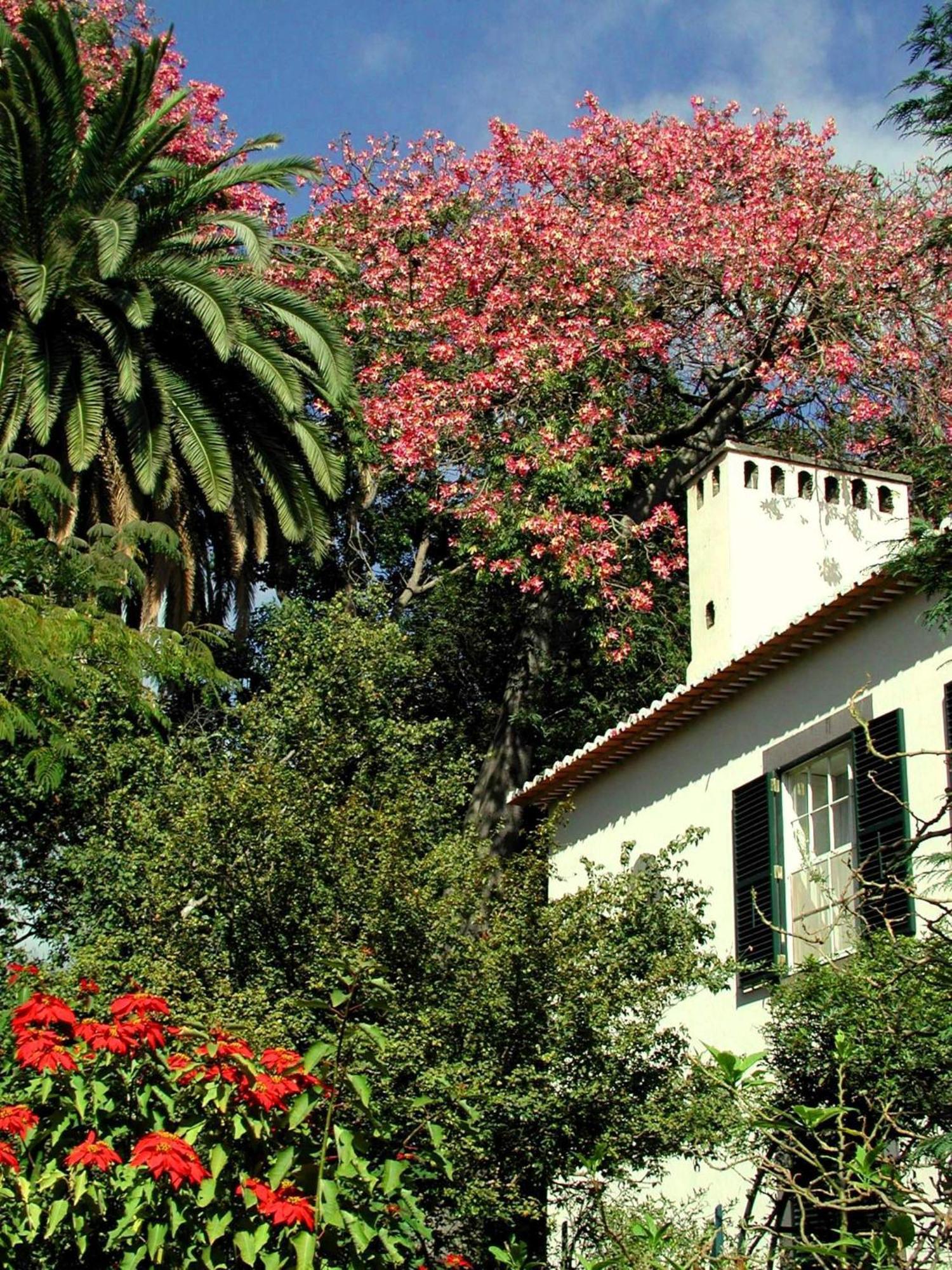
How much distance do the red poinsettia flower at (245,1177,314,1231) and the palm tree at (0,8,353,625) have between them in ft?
35.7

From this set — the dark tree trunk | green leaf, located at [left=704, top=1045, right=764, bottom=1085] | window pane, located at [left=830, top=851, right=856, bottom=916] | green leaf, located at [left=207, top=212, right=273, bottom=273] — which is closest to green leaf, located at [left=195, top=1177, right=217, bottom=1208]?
green leaf, located at [left=704, top=1045, right=764, bottom=1085]

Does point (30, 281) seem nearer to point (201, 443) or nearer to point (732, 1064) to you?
point (201, 443)

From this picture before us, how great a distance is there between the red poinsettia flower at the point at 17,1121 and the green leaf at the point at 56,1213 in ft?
0.90

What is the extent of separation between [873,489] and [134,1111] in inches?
454

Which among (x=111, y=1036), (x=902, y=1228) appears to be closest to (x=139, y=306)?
(x=111, y=1036)

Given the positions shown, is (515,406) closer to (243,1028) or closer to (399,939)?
(399,939)

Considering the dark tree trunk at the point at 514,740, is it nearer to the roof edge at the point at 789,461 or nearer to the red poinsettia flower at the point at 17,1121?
the roof edge at the point at 789,461

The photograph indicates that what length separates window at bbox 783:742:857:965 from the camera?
1174 cm

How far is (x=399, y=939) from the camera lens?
32.8ft

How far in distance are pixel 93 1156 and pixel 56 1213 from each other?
0.26 meters

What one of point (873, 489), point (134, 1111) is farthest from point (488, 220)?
point (134, 1111)

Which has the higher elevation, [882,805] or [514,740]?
[514,740]

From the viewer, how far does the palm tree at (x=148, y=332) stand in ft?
54.0

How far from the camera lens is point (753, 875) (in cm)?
1276
